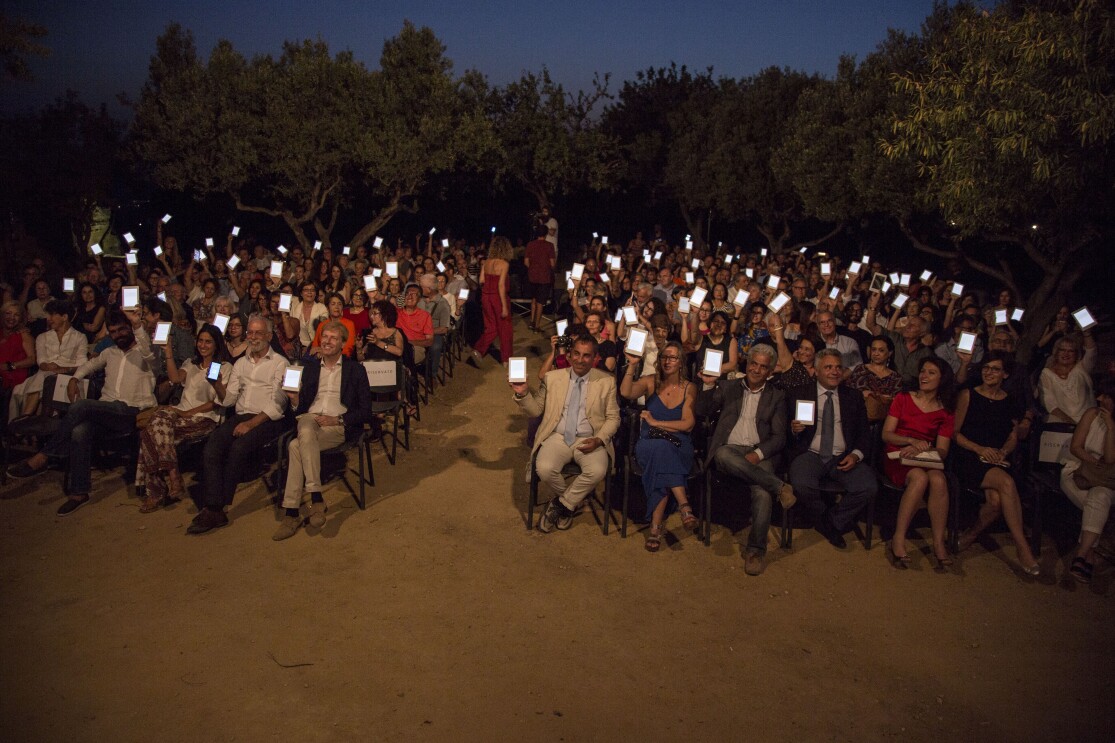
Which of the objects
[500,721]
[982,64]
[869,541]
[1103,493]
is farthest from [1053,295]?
[500,721]

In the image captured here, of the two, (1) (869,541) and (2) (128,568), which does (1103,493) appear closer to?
(1) (869,541)

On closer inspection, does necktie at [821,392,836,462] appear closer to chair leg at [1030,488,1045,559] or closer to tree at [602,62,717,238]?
chair leg at [1030,488,1045,559]

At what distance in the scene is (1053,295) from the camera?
36.2 ft

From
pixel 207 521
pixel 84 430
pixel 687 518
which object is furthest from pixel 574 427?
pixel 84 430

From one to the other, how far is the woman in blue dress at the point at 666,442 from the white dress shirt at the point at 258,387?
329 centimetres

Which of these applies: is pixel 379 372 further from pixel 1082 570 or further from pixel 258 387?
pixel 1082 570

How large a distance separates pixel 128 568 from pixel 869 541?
5752mm

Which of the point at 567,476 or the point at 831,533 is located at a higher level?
the point at 567,476

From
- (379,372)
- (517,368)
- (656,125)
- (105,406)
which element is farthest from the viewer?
(656,125)

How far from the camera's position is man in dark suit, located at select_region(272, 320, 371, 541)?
20.4 feet

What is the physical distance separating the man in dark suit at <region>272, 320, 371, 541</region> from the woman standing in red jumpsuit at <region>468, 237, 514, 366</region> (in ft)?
13.6

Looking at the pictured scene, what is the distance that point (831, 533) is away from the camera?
6211 millimetres

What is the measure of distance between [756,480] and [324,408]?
3813 mm

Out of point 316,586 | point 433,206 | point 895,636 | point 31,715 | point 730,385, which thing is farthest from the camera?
point 433,206
